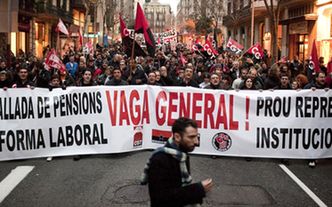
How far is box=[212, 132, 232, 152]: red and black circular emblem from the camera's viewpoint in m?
8.93

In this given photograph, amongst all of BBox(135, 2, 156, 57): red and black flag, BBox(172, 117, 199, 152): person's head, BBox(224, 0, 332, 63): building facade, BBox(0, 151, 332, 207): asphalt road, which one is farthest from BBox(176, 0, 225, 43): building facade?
BBox(172, 117, 199, 152): person's head

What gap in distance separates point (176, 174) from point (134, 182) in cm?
428

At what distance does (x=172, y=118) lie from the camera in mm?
9055

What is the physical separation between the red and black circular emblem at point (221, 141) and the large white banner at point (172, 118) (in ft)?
0.06

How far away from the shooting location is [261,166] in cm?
923

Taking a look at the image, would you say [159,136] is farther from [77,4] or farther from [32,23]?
[77,4]

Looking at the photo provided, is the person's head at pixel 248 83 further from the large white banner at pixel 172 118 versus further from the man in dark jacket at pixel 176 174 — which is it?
the man in dark jacket at pixel 176 174

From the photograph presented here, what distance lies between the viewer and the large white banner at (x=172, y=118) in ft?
28.5

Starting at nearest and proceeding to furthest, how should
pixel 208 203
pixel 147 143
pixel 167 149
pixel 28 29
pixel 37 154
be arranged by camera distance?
pixel 167 149 → pixel 208 203 → pixel 37 154 → pixel 147 143 → pixel 28 29

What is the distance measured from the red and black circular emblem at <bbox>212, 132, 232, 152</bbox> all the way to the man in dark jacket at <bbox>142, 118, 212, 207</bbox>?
5.08 m

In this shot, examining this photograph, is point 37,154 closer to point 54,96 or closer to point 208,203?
point 54,96

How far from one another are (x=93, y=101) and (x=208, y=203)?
122 inches

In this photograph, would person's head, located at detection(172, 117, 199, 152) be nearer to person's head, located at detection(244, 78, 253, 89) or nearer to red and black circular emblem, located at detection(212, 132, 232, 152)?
red and black circular emblem, located at detection(212, 132, 232, 152)

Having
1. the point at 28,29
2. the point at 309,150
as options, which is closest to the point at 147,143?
the point at 309,150
